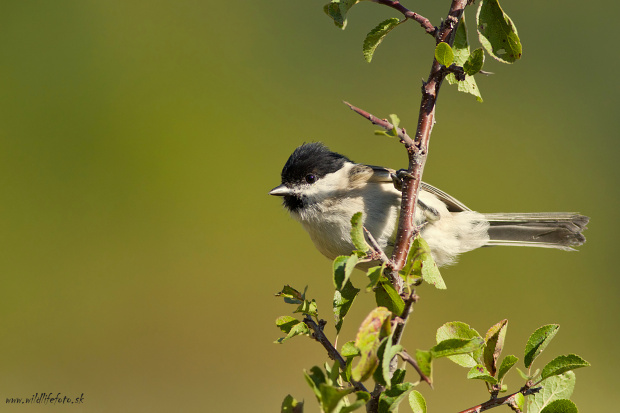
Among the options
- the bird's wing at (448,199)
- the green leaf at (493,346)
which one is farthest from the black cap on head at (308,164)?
the green leaf at (493,346)

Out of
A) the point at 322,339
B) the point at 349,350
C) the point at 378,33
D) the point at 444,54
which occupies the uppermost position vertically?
the point at 378,33

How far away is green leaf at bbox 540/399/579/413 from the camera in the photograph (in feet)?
3.72

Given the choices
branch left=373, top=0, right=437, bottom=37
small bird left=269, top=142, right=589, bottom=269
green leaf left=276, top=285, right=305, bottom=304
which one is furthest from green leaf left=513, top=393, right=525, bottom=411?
small bird left=269, top=142, right=589, bottom=269

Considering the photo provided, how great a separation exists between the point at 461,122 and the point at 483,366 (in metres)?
4.40

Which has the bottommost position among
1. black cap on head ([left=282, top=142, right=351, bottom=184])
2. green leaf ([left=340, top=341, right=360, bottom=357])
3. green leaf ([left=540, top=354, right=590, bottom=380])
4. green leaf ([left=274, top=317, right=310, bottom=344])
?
green leaf ([left=540, top=354, right=590, bottom=380])

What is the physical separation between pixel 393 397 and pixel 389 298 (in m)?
0.23

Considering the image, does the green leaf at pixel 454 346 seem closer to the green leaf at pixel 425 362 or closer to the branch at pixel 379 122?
the green leaf at pixel 425 362

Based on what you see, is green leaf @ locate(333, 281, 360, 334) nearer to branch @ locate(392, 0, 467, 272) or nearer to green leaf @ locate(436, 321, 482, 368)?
branch @ locate(392, 0, 467, 272)

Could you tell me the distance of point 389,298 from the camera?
4.04 feet

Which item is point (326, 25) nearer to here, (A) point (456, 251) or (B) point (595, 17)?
(B) point (595, 17)

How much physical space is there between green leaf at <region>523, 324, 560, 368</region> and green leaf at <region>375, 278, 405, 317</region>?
28 centimetres

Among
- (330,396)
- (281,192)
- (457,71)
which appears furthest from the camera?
(281,192)

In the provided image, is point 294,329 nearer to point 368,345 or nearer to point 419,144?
point 368,345

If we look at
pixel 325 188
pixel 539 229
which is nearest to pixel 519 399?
pixel 325 188
